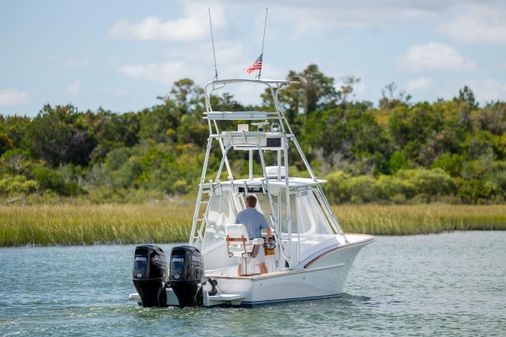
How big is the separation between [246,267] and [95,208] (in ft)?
63.5

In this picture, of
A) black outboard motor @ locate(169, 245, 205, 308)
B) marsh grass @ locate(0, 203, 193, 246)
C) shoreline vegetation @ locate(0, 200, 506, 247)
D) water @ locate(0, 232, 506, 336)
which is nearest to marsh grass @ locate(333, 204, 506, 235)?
shoreline vegetation @ locate(0, 200, 506, 247)

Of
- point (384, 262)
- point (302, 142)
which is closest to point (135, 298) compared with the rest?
point (384, 262)

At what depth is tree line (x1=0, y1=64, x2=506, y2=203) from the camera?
172 ft

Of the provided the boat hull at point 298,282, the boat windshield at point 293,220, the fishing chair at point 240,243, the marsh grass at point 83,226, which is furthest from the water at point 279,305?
the boat windshield at point 293,220

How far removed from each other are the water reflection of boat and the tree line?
24203mm

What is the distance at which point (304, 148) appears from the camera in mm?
62969

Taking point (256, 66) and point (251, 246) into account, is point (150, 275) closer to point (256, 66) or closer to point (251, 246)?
point (251, 246)

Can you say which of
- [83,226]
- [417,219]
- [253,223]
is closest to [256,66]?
[253,223]

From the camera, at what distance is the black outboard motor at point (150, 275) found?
18.2 m

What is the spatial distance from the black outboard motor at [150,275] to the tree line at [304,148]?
84.5 feet

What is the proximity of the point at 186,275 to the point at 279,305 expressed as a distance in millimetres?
2058

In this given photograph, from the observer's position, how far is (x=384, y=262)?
29.7m

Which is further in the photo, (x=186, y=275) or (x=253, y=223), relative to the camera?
(x=253, y=223)

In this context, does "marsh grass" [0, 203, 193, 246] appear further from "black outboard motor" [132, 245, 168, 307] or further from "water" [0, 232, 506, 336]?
"black outboard motor" [132, 245, 168, 307]
